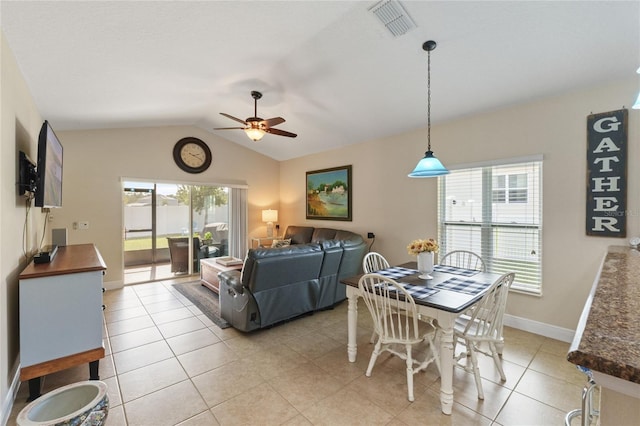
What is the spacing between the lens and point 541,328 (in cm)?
320

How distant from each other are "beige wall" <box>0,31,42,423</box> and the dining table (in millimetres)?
2496

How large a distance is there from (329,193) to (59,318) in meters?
4.43

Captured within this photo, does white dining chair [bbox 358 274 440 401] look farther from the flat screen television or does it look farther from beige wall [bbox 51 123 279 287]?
beige wall [bbox 51 123 279 287]

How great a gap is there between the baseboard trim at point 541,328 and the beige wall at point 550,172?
0.04m

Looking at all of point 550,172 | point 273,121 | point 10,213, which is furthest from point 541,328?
point 10,213

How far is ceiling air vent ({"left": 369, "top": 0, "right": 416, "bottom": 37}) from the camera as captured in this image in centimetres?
224

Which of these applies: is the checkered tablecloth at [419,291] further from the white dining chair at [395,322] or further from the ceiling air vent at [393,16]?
the ceiling air vent at [393,16]

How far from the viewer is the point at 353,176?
5.33 meters

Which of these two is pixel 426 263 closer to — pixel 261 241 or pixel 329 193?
pixel 329 193

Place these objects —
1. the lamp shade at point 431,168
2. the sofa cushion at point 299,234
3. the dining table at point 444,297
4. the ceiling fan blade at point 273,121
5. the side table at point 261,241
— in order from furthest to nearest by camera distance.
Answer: the side table at point 261,241, the sofa cushion at point 299,234, the ceiling fan blade at point 273,121, the lamp shade at point 431,168, the dining table at point 444,297

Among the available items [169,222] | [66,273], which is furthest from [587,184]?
[169,222]

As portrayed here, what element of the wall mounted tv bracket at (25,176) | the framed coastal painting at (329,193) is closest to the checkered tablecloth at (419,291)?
the framed coastal painting at (329,193)

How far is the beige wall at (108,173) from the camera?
4.69 metres

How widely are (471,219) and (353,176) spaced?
222 cm
